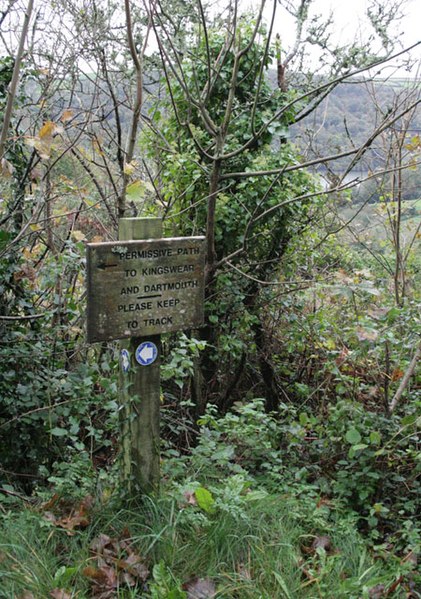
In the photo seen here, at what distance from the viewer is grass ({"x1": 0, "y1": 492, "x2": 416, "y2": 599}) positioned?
255 cm

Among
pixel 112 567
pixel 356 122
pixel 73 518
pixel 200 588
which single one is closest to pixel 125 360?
pixel 73 518

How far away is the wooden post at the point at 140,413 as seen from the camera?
3023mm

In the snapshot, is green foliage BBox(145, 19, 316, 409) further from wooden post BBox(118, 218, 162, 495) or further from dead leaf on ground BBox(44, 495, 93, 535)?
dead leaf on ground BBox(44, 495, 93, 535)

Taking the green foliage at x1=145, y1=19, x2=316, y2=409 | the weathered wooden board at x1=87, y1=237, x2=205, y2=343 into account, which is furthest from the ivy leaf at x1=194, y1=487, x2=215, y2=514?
the green foliage at x1=145, y1=19, x2=316, y2=409

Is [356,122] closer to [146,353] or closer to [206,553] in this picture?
[146,353]

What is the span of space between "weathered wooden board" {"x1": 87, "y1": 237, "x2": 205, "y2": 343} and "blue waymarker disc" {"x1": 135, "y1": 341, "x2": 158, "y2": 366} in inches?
3.1

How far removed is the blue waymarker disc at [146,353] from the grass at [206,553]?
2.26ft

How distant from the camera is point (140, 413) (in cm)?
308

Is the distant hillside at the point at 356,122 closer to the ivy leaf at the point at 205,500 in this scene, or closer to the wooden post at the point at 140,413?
the wooden post at the point at 140,413

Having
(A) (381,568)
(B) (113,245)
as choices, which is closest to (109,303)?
(B) (113,245)

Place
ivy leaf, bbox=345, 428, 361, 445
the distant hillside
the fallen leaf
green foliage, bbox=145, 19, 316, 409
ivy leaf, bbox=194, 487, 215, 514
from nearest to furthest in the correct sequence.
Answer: ivy leaf, bbox=194, 487, 215, 514 → ivy leaf, bbox=345, 428, 361, 445 → the fallen leaf → green foliage, bbox=145, 19, 316, 409 → the distant hillside

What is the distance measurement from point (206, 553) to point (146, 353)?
0.97 m

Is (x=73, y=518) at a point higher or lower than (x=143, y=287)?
lower

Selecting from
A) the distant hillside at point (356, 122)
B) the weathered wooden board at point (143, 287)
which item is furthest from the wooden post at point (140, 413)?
the distant hillside at point (356, 122)
